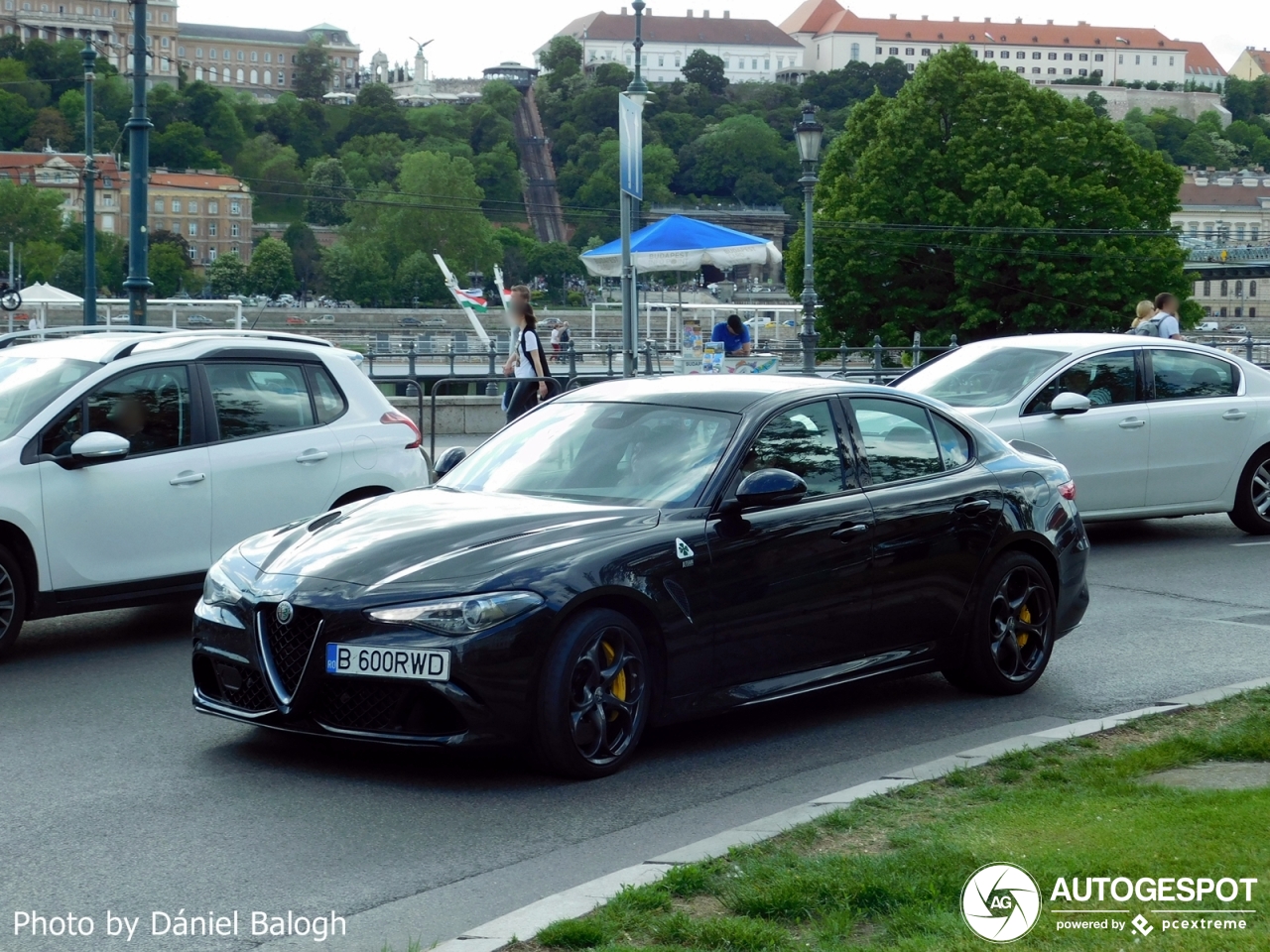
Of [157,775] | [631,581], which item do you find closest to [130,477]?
[157,775]

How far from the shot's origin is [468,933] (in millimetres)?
4355

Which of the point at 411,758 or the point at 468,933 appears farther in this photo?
the point at 411,758

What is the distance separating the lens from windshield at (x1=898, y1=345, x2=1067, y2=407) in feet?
41.5

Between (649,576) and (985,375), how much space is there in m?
7.16

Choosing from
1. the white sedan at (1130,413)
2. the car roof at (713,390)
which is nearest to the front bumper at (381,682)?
the car roof at (713,390)

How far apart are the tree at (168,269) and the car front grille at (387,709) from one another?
503 feet

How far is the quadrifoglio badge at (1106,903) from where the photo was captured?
4.25 m

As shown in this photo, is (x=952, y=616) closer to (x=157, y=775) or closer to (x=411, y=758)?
(x=411, y=758)

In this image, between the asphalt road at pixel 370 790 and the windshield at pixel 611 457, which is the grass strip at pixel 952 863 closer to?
the asphalt road at pixel 370 790

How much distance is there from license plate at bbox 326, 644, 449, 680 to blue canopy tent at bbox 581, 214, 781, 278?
60.8 ft

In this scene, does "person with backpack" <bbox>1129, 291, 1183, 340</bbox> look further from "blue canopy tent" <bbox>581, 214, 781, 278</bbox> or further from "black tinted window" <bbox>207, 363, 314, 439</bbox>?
"black tinted window" <bbox>207, 363, 314, 439</bbox>

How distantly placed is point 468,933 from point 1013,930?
1324 mm

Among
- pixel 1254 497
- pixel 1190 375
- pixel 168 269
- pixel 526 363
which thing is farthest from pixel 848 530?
pixel 168 269

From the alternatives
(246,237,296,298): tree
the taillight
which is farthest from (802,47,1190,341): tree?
(246,237,296,298): tree
